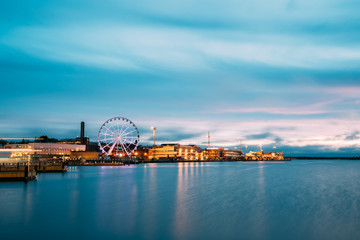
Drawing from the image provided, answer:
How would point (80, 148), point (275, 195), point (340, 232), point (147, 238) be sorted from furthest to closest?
point (80, 148) < point (275, 195) < point (340, 232) < point (147, 238)

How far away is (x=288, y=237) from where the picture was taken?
2180 cm

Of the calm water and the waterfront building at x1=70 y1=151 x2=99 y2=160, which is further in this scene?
the waterfront building at x1=70 y1=151 x2=99 y2=160

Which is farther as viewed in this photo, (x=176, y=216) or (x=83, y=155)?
(x=83, y=155)

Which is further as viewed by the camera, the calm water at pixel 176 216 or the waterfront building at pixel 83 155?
the waterfront building at pixel 83 155

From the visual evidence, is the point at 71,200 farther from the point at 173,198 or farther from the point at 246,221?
the point at 246,221

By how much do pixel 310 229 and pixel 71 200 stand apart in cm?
2546

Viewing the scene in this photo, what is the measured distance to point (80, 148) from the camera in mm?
187750

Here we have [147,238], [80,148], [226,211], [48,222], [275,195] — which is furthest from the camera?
[80,148]

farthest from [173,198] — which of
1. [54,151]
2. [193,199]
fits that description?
[54,151]

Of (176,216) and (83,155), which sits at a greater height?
(83,155)

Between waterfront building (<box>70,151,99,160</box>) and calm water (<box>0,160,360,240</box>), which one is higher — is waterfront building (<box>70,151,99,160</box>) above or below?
above

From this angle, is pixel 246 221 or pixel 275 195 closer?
pixel 246 221

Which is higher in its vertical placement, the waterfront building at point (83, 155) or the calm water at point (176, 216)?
the waterfront building at point (83, 155)

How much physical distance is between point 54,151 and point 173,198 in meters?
147
